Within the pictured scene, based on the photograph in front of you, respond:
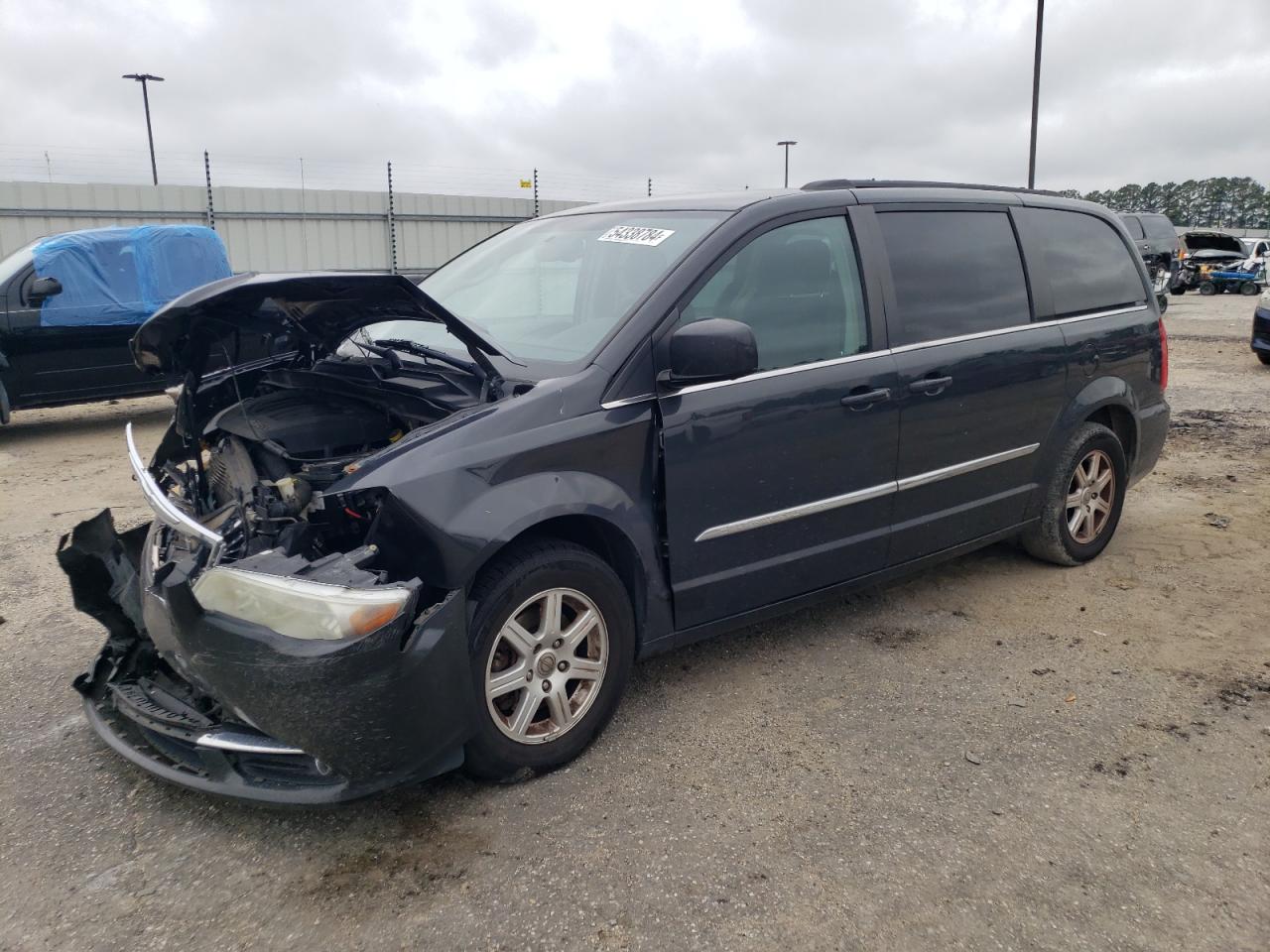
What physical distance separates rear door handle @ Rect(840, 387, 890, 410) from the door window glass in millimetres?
166

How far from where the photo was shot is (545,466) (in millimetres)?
2871

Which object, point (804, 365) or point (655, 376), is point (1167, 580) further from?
point (655, 376)

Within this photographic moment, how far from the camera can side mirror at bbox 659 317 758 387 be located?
117 inches

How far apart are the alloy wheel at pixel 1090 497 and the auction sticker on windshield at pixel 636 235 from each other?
2.48 metres

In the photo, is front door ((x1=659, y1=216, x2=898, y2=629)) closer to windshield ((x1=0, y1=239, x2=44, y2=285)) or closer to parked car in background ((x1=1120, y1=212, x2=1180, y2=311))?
windshield ((x1=0, y1=239, x2=44, y2=285))

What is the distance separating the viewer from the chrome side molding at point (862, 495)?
3.32 m

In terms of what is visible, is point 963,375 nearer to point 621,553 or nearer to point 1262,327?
point 621,553

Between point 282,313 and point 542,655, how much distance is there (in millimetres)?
1494

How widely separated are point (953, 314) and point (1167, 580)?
75.3 inches

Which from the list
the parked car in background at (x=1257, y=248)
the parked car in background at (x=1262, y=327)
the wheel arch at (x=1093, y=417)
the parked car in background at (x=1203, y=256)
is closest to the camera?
the wheel arch at (x=1093, y=417)

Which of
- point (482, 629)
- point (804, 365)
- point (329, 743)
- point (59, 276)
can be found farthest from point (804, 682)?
point (59, 276)

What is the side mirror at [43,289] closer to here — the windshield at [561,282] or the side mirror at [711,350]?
the windshield at [561,282]

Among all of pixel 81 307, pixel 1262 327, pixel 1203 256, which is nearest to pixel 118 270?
pixel 81 307

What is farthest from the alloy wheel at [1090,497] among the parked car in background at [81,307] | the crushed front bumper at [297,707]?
the parked car in background at [81,307]
